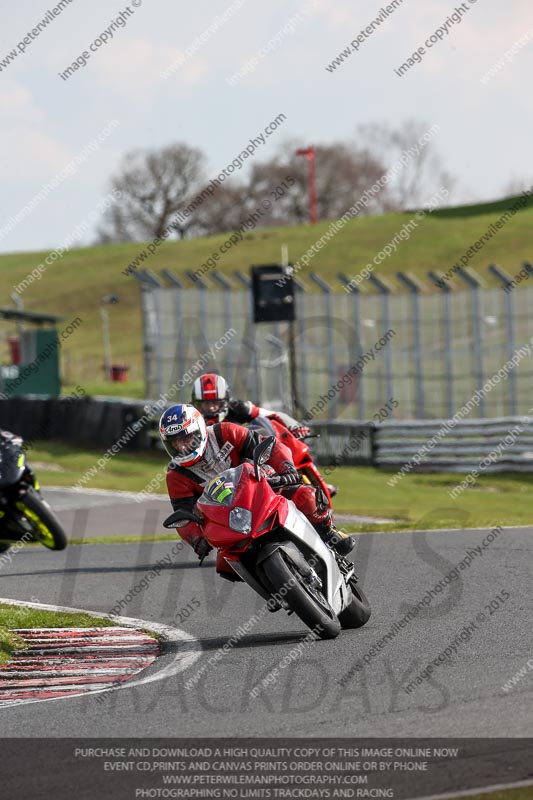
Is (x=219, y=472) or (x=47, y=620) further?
(x=47, y=620)

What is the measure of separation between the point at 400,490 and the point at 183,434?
13.4m

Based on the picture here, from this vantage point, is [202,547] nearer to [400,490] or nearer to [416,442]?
[400,490]

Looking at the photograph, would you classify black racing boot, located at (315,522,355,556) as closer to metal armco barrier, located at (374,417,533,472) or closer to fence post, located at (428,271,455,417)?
metal armco barrier, located at (374,417,533,472)

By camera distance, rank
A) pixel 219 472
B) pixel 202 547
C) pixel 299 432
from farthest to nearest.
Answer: pixel 299 432, pixel 219 472, pixel 202 547

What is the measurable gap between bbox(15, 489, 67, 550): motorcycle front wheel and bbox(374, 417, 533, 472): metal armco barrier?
10426 mm

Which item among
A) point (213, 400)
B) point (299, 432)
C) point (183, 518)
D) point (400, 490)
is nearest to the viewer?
point (183, 518)

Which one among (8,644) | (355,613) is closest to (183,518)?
(355,613)

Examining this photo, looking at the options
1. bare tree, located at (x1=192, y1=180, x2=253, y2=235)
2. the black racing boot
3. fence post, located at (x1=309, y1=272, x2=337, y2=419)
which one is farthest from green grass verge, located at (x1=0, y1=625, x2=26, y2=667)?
bare tree, located at (x1=192, y1=180, x2=253, y2=235)

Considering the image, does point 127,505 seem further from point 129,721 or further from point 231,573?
point 129,721

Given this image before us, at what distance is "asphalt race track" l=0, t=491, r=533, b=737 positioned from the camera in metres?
5.95

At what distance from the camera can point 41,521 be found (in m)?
12.9
